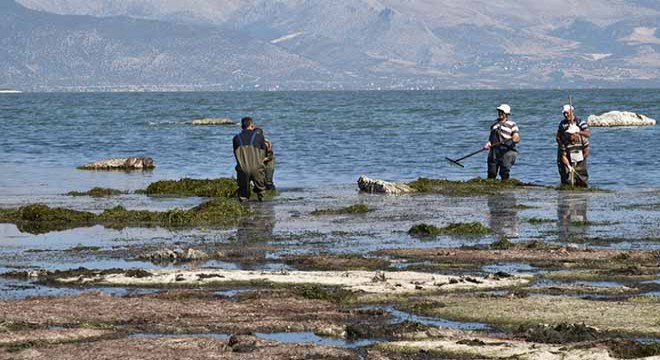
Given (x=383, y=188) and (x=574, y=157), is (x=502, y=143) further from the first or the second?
(x=383, y=188)

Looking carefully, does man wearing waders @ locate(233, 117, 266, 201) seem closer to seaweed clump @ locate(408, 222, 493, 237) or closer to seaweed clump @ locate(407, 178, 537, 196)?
seaweed clump @ locate(407, 178, 537, 196)

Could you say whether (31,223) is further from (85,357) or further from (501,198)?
(85,357)

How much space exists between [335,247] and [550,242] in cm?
335

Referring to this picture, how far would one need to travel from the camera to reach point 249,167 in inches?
1166

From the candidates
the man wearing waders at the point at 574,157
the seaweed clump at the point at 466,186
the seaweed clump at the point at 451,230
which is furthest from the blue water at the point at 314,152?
the seaweed clump at the point at 451,230

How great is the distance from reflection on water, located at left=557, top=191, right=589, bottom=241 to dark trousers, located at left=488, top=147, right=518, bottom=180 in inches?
89.9

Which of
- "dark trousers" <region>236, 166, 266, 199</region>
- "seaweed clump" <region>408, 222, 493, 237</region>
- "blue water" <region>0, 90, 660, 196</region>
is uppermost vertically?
"dark trousers" <region>236, 166, 266, 199</region>

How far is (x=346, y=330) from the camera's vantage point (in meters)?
13.7

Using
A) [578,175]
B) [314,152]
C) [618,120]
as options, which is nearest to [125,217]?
[578,175]

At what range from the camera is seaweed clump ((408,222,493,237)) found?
77.5ft

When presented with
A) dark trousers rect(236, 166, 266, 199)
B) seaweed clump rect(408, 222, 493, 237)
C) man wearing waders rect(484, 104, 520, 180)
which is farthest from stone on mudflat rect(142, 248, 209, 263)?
man wearing waders rect(484, 104, 520, 180)

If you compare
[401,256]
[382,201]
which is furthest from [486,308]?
[382,201]

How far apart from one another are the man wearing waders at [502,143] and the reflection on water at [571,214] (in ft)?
6.26

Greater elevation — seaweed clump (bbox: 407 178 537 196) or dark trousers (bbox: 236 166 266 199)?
dark trousers (bbox: 236 166 266 199)
